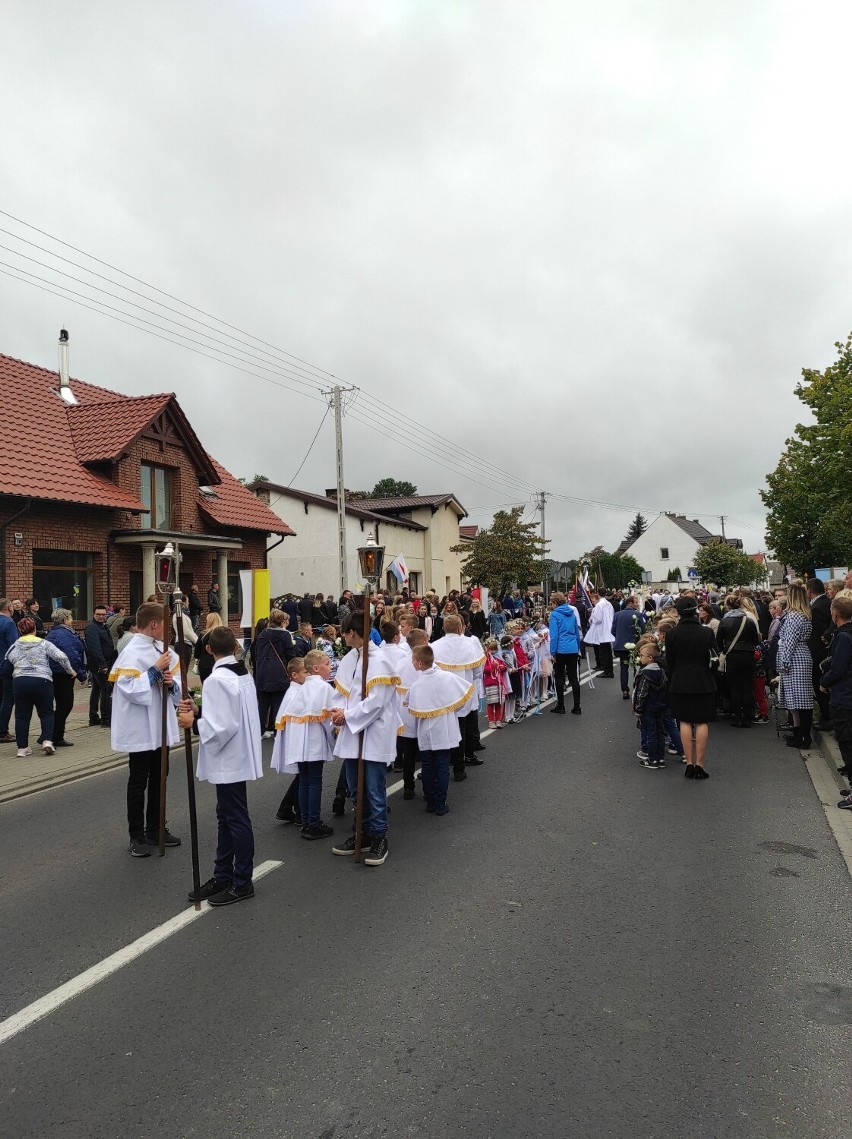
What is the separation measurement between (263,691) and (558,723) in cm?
450

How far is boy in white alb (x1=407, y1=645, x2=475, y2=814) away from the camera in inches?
288

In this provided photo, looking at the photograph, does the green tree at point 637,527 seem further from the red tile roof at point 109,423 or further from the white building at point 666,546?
the red tile roof at point 109,423

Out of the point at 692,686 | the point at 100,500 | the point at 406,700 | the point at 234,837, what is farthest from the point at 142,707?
the point at 100,500

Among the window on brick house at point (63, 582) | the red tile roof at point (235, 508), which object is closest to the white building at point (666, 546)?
the red tile roof at point (235, 508)

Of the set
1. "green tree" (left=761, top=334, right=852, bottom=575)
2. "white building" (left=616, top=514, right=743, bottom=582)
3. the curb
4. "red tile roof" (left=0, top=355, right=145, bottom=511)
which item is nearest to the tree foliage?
"white building" (left=616, top=514, right=743, bottom=582)

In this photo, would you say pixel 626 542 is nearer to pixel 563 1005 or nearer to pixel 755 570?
pixel 755 570

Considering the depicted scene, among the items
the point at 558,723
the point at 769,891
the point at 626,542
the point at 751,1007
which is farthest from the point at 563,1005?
the point at 626,542

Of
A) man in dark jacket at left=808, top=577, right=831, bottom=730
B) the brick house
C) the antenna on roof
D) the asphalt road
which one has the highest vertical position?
the antenna on roof

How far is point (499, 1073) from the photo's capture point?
332 cm

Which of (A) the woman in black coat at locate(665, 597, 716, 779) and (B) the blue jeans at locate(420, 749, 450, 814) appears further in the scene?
(A) the woman in black coat at locate(665, 597, 716, 779)

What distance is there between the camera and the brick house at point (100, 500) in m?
17.2

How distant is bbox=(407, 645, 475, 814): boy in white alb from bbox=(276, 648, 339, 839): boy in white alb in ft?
2.99

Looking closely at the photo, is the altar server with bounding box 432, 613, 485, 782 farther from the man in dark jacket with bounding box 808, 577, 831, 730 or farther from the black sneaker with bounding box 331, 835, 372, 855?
the man in dark jacket with bounding box 808, 577, 831, 730

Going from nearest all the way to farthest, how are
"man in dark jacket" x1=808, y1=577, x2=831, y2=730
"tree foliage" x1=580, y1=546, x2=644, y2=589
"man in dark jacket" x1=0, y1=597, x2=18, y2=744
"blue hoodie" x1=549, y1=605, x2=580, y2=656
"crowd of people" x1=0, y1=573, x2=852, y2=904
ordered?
1. "crowd of people" x1=0, y1=573, x2=852, y2=904
2. "man in dark jacket" x1=808, y1=577, x2=831, y2=730
3. "man in dark jacket" x1=0, y1=597, x2=18, y2=744
4. "blue hoodie" x1=549, y1=605, x2=580, y2=656
5. "tree foliage" x1=580, y1=546, x2=644, y2=589
